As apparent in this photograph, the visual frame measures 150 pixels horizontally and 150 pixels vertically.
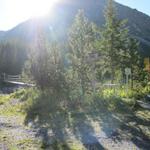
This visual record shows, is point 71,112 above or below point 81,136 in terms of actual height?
above

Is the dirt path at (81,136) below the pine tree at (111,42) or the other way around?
below

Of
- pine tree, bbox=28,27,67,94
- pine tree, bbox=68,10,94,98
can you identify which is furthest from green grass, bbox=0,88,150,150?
pine tree, bbox=68,10,94,98

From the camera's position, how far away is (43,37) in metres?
27.6

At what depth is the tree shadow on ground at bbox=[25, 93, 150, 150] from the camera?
1535cm

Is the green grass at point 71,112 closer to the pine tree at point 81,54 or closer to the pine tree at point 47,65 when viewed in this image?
the pine tree at point 47,65

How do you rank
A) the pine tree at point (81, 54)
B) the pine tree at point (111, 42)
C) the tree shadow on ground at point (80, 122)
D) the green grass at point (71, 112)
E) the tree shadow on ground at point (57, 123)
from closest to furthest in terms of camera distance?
the tree shadow on ground at point (57, 123) < the tree shadow on ground at point (80, 122) < the green grass at point (71, 112) < the pine tree at point (81, 54) < the pine tree at point (111, 42)

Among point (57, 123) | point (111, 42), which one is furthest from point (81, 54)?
point (111, 42)

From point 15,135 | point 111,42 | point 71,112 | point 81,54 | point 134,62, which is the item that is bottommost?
point 15,135

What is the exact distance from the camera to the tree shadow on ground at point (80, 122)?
15.4m

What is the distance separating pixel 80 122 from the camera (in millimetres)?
18922

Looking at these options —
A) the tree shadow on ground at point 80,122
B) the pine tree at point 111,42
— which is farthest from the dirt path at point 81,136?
the pine tree at point 111,42

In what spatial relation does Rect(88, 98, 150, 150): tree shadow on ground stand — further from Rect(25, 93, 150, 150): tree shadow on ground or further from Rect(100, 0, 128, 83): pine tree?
Rect(100, 0, 128, 83): pine tree

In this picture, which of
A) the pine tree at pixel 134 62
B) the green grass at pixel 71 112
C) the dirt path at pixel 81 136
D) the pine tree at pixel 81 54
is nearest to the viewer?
the dirt path at pixel 81 136

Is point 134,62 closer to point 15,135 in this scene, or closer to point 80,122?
point 80,122
